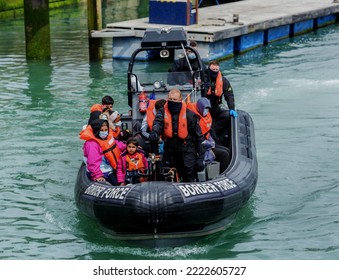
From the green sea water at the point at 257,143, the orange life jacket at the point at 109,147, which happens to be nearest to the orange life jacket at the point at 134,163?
the orange life jacket at the point at 109,147

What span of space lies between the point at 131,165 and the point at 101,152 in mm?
367

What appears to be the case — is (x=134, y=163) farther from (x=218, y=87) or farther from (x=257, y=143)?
(x=257, y=143)

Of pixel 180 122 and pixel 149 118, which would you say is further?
pixel 149 118

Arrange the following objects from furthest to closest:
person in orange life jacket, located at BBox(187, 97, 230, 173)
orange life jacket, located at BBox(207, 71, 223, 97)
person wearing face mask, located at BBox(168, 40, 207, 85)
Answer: orange life jacket, located at BBox(207, 71, 223, 97)
person wearing face mask, located at BBox(168, 40, 207, 85)
person in orange life jacket, located at BBox(187, 97, 230, 173)

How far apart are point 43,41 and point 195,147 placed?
36.5ft

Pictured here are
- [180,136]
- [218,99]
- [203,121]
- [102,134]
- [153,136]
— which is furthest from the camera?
[218,99]

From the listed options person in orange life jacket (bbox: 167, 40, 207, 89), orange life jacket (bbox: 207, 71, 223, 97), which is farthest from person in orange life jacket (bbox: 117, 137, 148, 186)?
orange life jacket (bbox: 207, 71, 223, 97)

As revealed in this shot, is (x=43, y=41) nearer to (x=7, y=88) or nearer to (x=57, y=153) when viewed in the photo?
(x=7, y=88)

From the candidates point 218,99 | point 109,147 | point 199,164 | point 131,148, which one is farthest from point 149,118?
point 218,99

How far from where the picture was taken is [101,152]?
915 cm

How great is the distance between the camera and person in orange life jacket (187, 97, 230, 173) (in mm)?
9555

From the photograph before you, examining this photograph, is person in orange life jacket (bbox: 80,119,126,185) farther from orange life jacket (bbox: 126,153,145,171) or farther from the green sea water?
the green sea water

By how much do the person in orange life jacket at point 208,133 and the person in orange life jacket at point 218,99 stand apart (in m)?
0.78

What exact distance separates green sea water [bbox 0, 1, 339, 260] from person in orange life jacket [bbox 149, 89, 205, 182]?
0.85m
